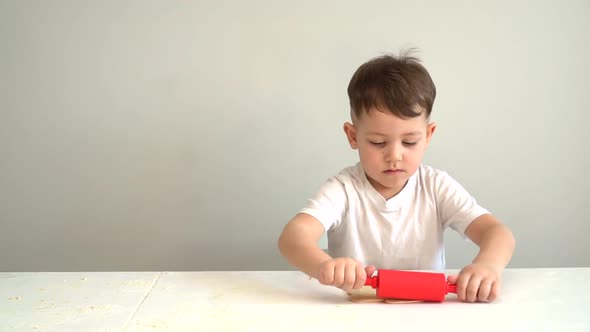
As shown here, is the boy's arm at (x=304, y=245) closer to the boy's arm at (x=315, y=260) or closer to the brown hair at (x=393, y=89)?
the boy's arm at (x=315, y=260)

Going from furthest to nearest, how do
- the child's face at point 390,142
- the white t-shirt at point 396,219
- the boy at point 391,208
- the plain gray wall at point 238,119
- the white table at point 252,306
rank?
the plain gray wall at point 238,119
the white t-shirt at point 396,219
the child's face at point 390,142
the boy at point 391,208
the white table at point 252,306

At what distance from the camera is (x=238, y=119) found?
139cm

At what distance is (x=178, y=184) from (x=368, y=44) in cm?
57

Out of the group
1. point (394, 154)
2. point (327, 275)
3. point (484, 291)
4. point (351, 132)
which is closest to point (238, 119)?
point (351, 132)

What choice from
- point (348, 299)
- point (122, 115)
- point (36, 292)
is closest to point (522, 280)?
point (348, 299)

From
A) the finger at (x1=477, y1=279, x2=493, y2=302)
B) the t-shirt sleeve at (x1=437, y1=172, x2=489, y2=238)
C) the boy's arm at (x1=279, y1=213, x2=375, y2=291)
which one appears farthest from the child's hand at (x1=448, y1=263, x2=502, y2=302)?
the t-shirt sleeve at (x1=437, y1=172, x2=489, y2=238)

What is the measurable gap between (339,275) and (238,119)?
2.24ft

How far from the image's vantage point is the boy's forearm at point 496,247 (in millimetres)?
876

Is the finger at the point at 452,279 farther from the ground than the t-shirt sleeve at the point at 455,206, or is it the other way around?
the t-shirt sleeve at the point at 455,206

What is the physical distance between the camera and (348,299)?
80 centimetres

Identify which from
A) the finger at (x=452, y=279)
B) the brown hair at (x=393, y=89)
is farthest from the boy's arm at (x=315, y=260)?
the brown hair at (x=393, y=89)

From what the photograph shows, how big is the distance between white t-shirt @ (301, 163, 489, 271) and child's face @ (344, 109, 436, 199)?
0.08 metres

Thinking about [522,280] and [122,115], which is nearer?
[522,280]

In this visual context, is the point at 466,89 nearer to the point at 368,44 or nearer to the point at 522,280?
the point at 368,44
